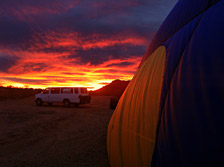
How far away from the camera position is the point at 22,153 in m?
4.68

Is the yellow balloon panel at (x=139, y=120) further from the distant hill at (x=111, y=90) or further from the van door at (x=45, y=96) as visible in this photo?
the distant hill at (x=111, y=90)

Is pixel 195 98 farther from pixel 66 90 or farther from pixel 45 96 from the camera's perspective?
pixel 45 96

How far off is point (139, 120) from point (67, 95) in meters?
15.9

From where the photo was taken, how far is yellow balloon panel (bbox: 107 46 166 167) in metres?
2.30

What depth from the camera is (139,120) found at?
2572mm

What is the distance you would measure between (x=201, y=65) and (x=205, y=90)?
0.27 meters

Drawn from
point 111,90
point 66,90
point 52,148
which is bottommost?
point 52,148

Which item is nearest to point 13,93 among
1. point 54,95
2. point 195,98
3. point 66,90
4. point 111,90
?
point 54,95

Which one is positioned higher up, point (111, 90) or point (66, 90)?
point (111, 90)

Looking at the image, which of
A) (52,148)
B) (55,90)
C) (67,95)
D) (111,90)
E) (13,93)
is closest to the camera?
(52,148)

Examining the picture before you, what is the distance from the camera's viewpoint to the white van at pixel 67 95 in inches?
685

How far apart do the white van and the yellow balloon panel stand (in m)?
14.4

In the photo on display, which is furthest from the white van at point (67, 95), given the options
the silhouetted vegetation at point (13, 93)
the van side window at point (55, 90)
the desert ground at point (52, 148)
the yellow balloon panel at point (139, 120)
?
the yellow balloon panel at point (139, 120)

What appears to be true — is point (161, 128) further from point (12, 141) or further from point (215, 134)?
point (12, 141)
